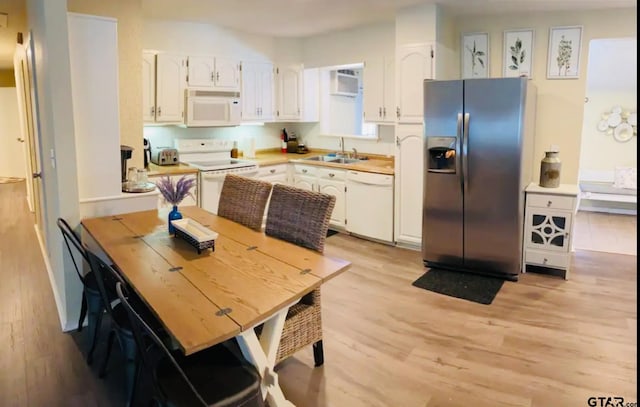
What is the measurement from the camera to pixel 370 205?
495 cm

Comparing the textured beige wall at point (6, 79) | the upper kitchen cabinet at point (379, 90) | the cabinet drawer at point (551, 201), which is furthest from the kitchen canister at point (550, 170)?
the textured beige wall at point (6, 79)

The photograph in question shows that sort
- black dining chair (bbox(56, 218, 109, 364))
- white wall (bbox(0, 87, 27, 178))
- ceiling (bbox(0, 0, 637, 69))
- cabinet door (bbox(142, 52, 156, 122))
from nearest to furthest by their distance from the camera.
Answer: black dining chair (bbox(56, 218, 109, 364)) < ceiling (bbox(0, 0, 637, 69)) < cabinet door (bbox(142, 52, 156, 122)) < white wall (bbox(0, 87, 27, 178))

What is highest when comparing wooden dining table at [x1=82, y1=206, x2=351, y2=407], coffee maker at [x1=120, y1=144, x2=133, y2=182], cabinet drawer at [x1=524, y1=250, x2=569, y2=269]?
coffee maker at [x1=120, y1=144, x2=133, y2=182]

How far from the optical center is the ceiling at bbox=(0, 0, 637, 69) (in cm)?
402

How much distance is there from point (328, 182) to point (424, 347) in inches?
109

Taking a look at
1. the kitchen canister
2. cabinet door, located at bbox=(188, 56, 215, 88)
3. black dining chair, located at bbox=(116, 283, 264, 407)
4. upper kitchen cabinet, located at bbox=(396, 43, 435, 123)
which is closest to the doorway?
the kitchen canister

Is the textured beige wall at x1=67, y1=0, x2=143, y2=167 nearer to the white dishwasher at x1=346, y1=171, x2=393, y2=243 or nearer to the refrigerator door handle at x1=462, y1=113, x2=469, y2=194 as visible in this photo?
the white dishwasher at x1=346, y1=171, x2=393, y2=243

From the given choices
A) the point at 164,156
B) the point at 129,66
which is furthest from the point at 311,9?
the point at 164,156

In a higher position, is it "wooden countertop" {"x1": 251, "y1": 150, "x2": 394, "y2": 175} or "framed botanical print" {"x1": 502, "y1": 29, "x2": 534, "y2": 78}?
"framed botanical print" {"x1": 502, "y1": 29, "x2": 534, "y2": 78}

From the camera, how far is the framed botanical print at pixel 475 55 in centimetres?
457

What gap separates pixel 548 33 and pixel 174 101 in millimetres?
3786

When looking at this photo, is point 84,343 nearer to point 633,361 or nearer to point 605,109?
point 633,361

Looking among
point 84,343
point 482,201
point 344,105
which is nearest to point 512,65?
point 482,201

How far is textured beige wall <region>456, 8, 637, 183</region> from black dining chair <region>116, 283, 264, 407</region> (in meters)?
3.81
